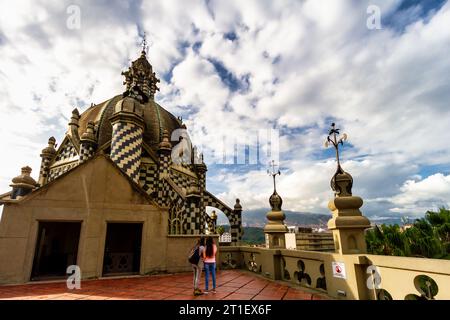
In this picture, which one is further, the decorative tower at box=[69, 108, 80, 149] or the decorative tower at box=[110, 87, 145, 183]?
the decorative tower at box=[69, 108, 80, 149]

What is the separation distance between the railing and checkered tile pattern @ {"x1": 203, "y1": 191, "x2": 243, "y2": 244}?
A: 34.1ft

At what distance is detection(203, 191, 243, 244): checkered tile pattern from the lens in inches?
745

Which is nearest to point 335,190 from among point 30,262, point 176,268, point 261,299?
point 261,299

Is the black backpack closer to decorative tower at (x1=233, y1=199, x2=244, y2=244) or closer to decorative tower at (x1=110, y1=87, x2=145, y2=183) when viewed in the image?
decorative tower at (x1=110, y1=87, x2=145, y2=183)

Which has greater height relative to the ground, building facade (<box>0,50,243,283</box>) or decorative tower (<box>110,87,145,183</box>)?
decorative tower (<box>110,87,145,183</box>)

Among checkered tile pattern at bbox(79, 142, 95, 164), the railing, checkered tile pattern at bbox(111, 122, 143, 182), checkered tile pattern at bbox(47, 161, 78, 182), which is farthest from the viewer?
checkered tile pattern at bbox(47, 161, 78, 182)

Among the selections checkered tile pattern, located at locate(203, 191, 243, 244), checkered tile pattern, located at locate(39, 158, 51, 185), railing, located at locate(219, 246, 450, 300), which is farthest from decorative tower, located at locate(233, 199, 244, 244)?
checkered tile pattern, located at locate(39, 158, 51, 185)

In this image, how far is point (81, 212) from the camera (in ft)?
27.4

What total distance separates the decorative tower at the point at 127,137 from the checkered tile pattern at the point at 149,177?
198 cm

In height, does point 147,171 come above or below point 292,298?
above

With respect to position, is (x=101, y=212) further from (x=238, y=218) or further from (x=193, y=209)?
(x=238, y=218)

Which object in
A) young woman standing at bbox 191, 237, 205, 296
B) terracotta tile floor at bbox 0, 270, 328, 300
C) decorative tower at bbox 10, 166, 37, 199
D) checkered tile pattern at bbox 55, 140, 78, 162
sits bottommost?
terracotta tile floor at bbox 0, 270, 328, 300
